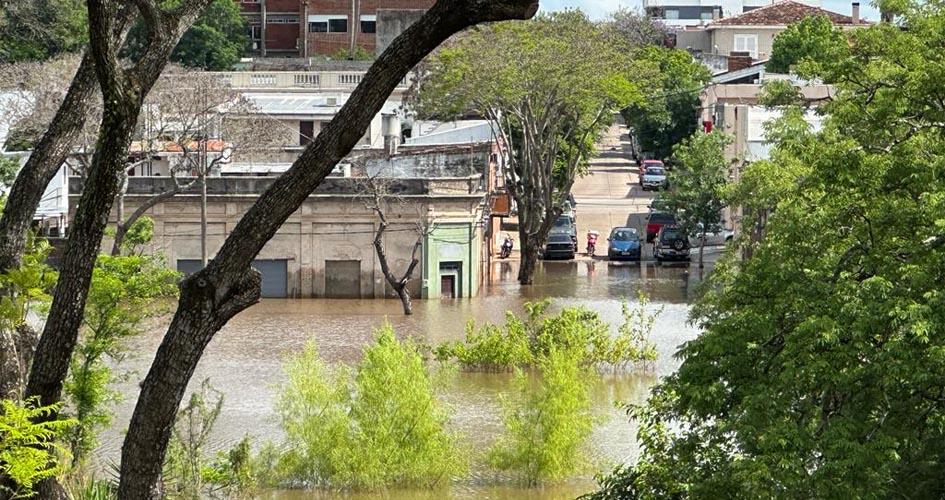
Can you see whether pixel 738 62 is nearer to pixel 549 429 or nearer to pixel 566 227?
pixel 566 227

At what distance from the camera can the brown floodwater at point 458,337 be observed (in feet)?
79.3

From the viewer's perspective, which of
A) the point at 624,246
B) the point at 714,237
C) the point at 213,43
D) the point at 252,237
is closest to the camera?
the point at 252,237

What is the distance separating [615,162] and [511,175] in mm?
35001

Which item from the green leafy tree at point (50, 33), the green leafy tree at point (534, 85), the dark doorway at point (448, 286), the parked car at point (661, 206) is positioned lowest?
the dark doorway at point (448, 286)

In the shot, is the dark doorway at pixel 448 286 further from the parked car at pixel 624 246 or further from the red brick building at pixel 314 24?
the red brick building at pixel 314 24

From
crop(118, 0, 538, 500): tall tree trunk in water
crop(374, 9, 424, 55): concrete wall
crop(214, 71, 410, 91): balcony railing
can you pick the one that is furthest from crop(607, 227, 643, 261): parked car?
crop(118, 0, 538, 500): tall tree trunk in water

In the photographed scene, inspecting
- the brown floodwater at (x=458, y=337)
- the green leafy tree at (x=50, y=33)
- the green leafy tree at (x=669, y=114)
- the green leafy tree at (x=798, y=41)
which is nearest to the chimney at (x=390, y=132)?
the brown floodwater at (x=458, y=337)

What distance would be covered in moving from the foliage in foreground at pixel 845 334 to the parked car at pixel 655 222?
3755 cm

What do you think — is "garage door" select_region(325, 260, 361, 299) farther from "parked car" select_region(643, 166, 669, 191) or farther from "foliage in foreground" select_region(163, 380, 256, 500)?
"parked car" select_region(643, 166, 669, 191)

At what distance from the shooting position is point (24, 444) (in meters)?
10.5

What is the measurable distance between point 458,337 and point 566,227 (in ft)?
62.0

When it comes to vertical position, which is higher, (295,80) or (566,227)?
(295,80)

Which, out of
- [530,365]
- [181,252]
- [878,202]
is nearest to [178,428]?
[878,202]

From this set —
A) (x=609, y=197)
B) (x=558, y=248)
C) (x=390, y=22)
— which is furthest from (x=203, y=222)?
(x=390, y=22)
